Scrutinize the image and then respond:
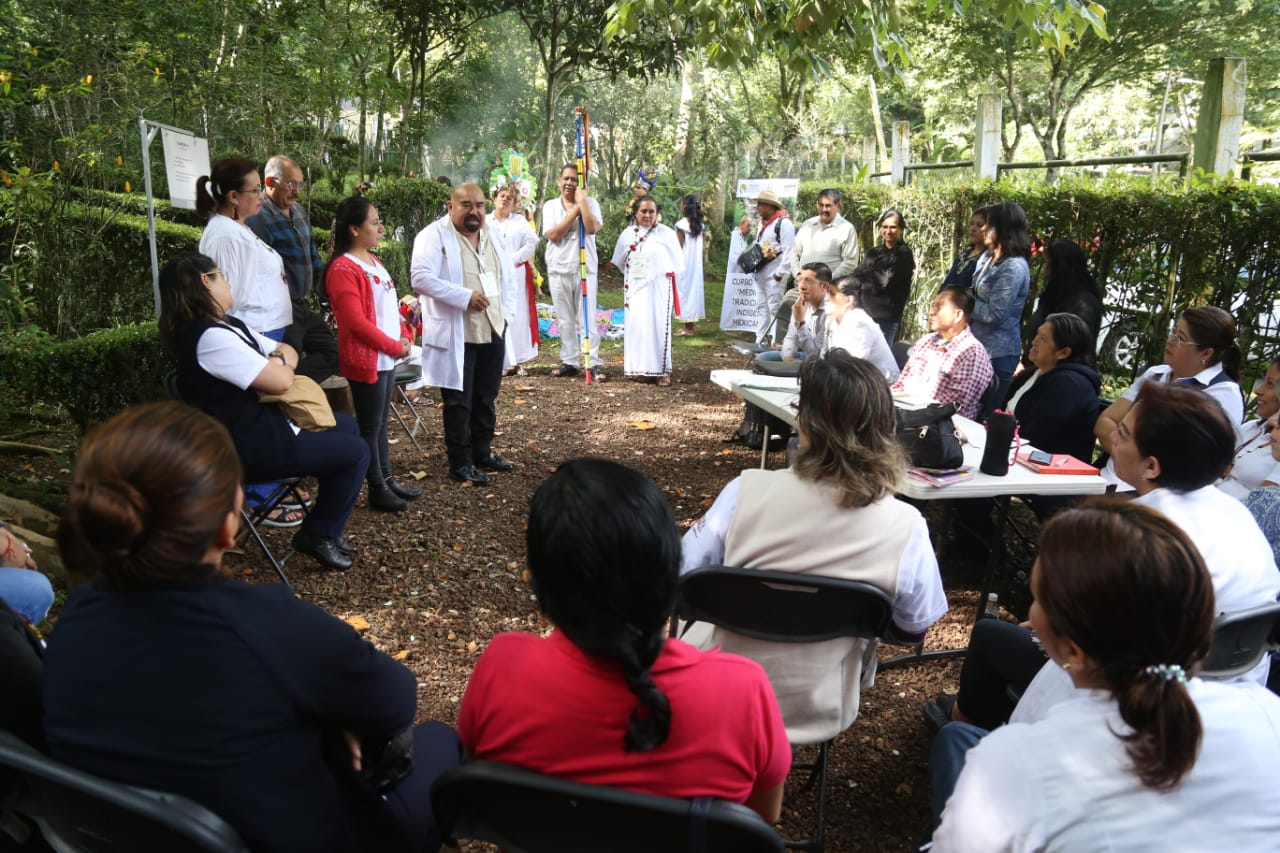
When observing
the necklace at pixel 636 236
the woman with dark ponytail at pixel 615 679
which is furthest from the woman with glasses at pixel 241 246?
the necklace at pixel 636 236

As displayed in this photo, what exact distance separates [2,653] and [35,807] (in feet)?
1.01

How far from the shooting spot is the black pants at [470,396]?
5336 millimetres

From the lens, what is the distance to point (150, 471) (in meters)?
1.41

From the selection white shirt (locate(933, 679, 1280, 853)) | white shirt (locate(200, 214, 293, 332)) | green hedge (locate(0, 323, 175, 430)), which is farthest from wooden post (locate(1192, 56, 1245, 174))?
green hedge (locate(0, 323, 175, 430))

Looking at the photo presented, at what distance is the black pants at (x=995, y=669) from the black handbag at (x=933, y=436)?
2.98 ft

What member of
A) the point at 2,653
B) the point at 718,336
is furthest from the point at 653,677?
the point at 718,336

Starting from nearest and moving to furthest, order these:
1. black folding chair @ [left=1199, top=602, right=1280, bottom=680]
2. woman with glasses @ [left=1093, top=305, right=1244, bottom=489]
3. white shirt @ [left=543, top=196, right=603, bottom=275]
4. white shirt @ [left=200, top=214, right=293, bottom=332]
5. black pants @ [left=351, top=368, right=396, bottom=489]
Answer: black folding chair @ [left=1199, top=602, right=1280, bottom=680] → woman with glasses @ [left=1093, top=305, right=1244, bottom=489] → white shirt @ [left=200, top=214, right=293, bottom=332] → black pants @ [left=351, top=368, right=396, bottom=489] → white shirt @ [left=543, top=196, right=603, bottom=275]

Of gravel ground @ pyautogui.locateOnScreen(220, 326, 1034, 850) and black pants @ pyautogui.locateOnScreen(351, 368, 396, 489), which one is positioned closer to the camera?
gravel ground @ pyautogui.locateOnScreen(220, 326, 1034, 850)

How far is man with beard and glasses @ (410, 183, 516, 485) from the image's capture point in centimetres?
516

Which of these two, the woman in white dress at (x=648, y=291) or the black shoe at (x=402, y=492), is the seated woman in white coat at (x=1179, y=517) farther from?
the woman in white dress at (x=648, y=291)

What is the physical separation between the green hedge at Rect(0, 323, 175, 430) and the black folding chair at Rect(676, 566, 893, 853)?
3.52 meters

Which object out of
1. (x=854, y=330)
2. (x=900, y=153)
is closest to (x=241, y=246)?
(x=854, y=330)

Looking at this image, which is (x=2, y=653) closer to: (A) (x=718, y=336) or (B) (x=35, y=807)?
(B) (x=35, y=807)

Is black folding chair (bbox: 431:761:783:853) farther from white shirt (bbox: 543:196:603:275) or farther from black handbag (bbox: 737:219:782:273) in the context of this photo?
black handbag (bbox: 737:219:782:273)
